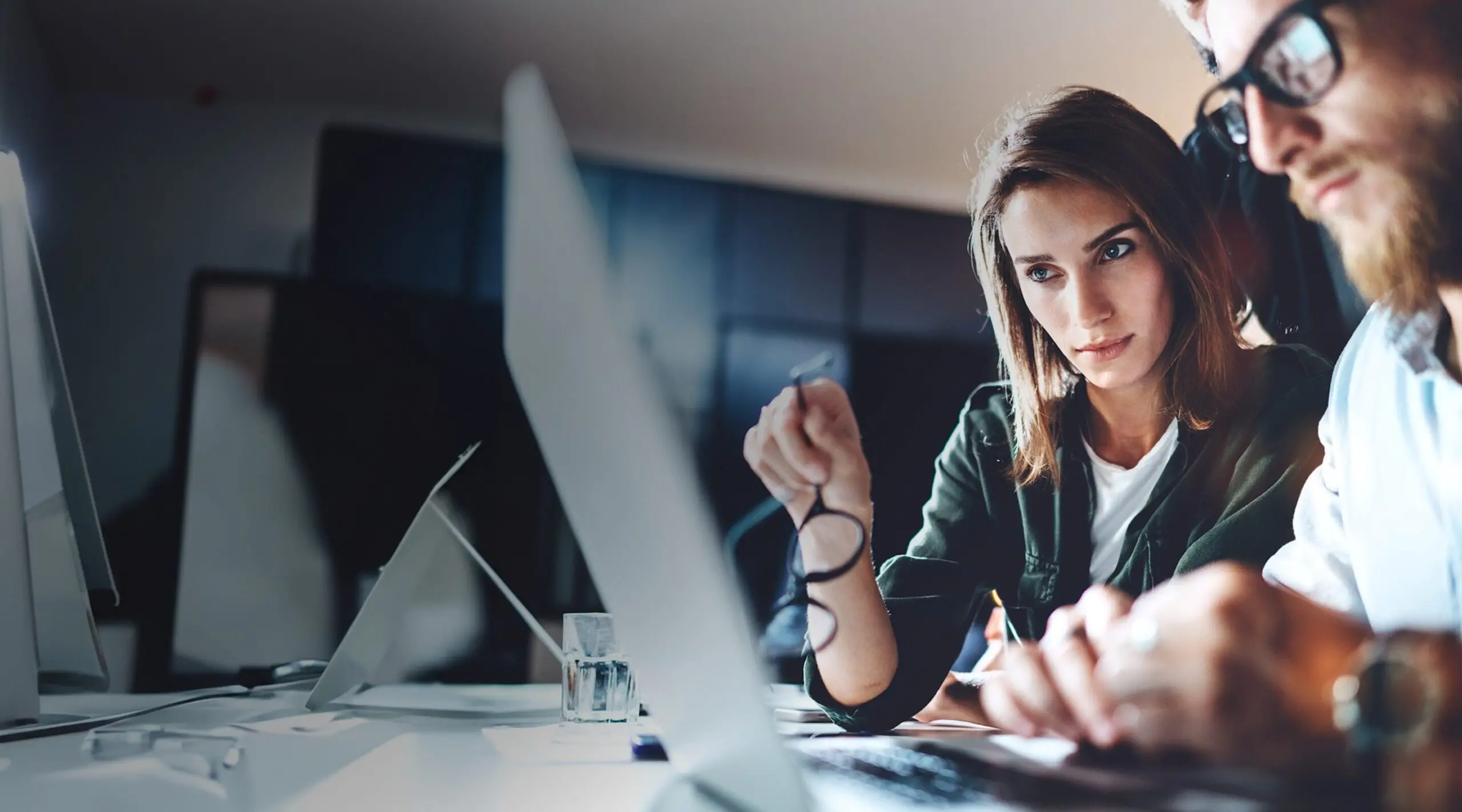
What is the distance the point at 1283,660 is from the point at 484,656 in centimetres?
102

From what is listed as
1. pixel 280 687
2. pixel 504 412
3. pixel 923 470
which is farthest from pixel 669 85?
pixel 280 687

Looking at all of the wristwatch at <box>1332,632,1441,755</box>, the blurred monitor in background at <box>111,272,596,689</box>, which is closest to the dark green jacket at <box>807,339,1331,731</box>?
the wristwatch at <box>1332,632,1441,755</box>

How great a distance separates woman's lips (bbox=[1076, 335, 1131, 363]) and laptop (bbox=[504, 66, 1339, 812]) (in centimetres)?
44

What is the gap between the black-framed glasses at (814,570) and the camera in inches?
36.4

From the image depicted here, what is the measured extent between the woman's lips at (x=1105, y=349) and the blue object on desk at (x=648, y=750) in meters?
0.55

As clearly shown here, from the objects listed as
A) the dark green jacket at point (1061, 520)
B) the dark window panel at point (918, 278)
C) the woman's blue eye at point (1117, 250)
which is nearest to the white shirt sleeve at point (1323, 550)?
the dark green jacket at point (1061, 520)

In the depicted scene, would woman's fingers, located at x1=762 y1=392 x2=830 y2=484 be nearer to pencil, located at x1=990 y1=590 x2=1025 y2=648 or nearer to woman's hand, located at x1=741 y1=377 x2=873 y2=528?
woman's hand, located at x1=741 y1=377 x2=873 y2=528

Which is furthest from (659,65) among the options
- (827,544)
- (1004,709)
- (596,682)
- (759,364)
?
(1004,709)

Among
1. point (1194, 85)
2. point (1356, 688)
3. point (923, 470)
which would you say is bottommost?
point (1356, 688)

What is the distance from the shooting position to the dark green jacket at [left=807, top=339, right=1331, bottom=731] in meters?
0.81

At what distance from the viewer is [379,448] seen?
1.33m

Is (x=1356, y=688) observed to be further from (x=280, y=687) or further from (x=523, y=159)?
(x=280, y=687)

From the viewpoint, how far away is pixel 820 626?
0.92 metres

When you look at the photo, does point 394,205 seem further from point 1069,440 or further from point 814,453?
point 1069,440
